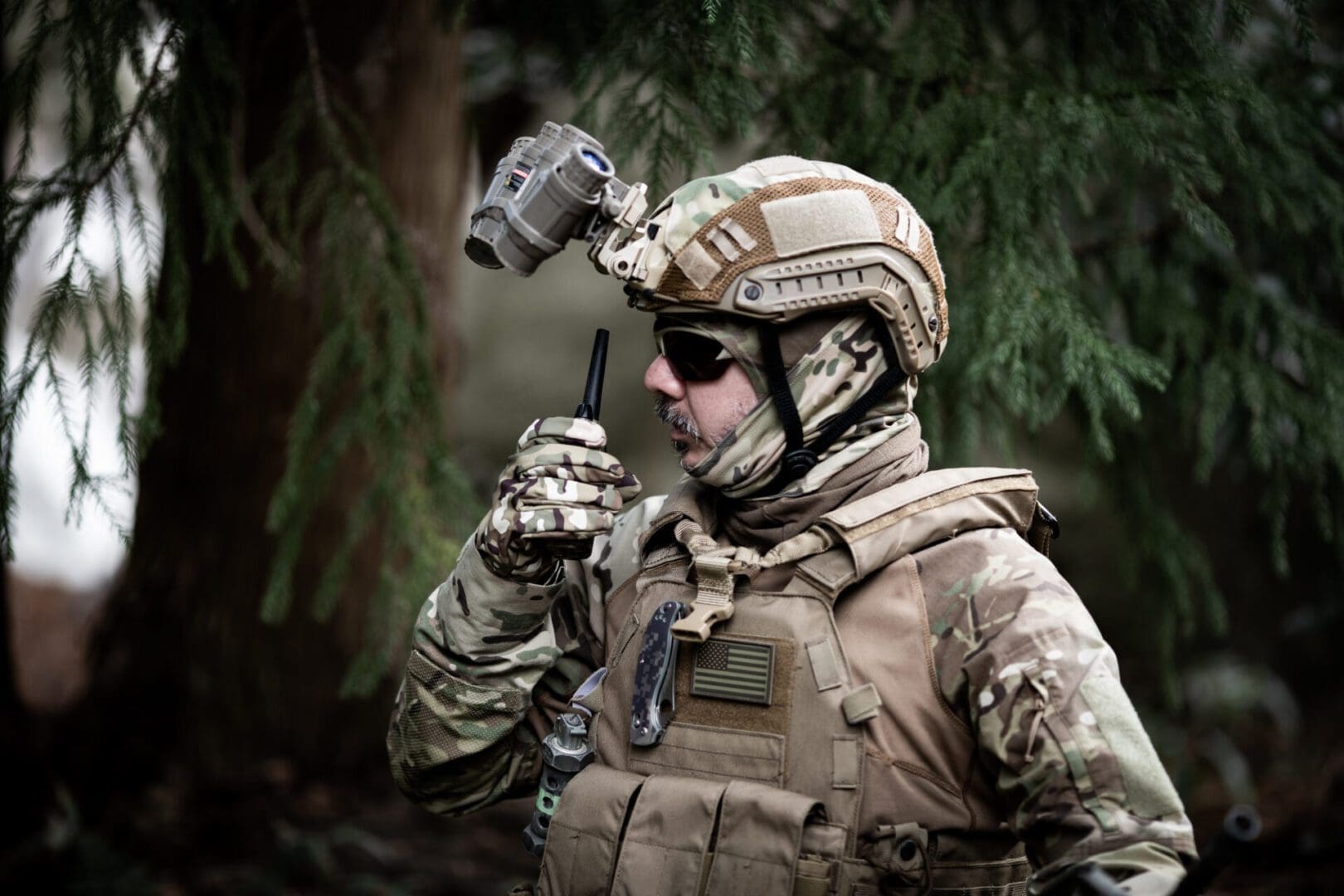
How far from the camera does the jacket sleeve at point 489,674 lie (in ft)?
8.09

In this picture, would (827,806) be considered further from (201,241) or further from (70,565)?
(70,565)

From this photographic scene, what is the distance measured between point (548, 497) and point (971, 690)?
0.85m

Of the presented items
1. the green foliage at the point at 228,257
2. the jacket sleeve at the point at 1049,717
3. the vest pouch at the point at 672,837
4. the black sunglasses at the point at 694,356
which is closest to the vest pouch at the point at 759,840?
the vest pouch at the point at 672,837

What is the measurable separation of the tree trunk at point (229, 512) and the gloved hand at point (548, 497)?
8.63ft

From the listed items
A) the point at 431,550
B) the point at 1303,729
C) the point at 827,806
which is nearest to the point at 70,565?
the point at 431,550

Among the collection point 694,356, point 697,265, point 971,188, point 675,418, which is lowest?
point 675,418

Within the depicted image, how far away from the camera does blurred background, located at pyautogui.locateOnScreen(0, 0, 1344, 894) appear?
3.12 meters

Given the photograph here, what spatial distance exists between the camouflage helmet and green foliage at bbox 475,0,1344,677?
0.48m

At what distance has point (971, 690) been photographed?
2104 millimetres

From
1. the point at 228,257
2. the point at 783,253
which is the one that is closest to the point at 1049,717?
the point at 783,253

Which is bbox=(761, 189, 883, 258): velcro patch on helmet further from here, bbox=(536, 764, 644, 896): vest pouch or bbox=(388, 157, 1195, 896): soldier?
bbox=(536, 764, 644, 896): vest pouch

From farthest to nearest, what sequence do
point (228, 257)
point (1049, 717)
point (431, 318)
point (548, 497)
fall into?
point (431, 318)
point (228, 257)
point (548, 497)
point (1049, 717)

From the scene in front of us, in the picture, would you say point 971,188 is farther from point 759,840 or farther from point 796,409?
point 759,840

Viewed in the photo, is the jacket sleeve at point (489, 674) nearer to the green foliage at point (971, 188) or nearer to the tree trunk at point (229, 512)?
the green foliage at point (971, 188)
